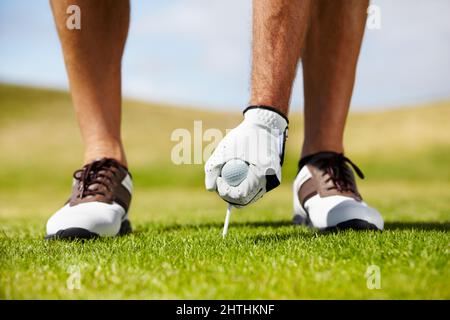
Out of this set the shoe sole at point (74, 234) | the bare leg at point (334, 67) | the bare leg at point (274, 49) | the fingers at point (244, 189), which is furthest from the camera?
the bare leg at point (334, 67)

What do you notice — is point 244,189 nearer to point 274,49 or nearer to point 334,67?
point 274,49

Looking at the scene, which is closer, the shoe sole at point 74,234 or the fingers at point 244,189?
the fingers at point 244,189

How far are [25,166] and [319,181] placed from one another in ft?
84.3

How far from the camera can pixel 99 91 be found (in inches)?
149

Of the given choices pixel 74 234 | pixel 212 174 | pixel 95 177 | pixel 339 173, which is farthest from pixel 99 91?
pixel 339 173

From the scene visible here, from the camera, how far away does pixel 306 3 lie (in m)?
2.86

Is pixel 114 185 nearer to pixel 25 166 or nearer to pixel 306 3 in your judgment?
pixel 306 3

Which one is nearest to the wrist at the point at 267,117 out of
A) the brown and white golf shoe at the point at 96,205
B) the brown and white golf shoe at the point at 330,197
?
the brown and white golf shoe at the point at 330,197

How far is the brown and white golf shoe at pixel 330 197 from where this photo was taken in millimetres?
3195

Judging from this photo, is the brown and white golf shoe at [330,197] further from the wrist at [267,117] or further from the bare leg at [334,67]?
the wrist at [267,117]

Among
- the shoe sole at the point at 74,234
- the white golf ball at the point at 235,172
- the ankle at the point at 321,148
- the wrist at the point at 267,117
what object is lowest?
the shoe sole at the point at 74,234

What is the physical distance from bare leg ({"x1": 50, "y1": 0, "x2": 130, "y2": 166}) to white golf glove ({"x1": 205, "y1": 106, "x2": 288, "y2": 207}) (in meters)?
1.23

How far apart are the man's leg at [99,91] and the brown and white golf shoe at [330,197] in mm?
1176
